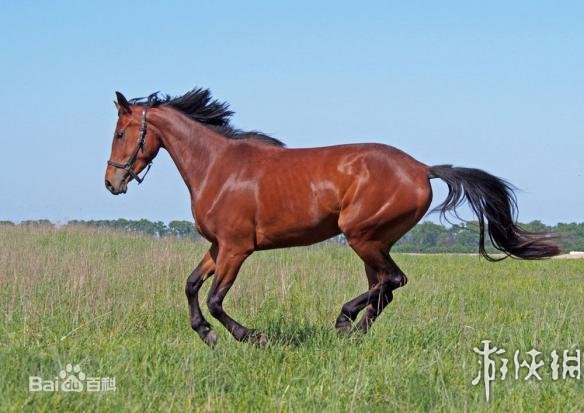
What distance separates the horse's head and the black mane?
0.75 ft

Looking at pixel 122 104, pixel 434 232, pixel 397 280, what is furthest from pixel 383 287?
pixel 434 232

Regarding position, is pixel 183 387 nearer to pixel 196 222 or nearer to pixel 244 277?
pixel 196 222

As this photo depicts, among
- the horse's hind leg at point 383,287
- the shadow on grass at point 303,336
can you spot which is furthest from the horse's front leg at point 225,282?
the horse's hind leg at point 383,287

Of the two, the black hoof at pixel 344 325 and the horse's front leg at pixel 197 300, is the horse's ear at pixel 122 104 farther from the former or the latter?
the black hoof at pixel 344 325

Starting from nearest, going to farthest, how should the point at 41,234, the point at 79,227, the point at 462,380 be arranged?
the point at 462,380
the point at 41,234
the point at 79,227

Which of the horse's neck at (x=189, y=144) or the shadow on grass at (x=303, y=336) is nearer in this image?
the shadow on grass at (x=303, y=336)

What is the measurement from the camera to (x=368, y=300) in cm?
736

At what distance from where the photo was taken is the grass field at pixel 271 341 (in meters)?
4.91

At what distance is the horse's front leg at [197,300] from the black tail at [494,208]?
2142 mm

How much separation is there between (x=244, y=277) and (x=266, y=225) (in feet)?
11.4

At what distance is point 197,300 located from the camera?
7.20m

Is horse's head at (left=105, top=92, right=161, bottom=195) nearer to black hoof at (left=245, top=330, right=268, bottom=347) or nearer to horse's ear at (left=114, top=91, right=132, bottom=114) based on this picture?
horse's ear at (left=114, top=91, right=132, bottom=114)

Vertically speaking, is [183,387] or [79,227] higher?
[79,227]

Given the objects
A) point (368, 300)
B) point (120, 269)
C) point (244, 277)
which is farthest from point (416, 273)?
point (368, 300)
